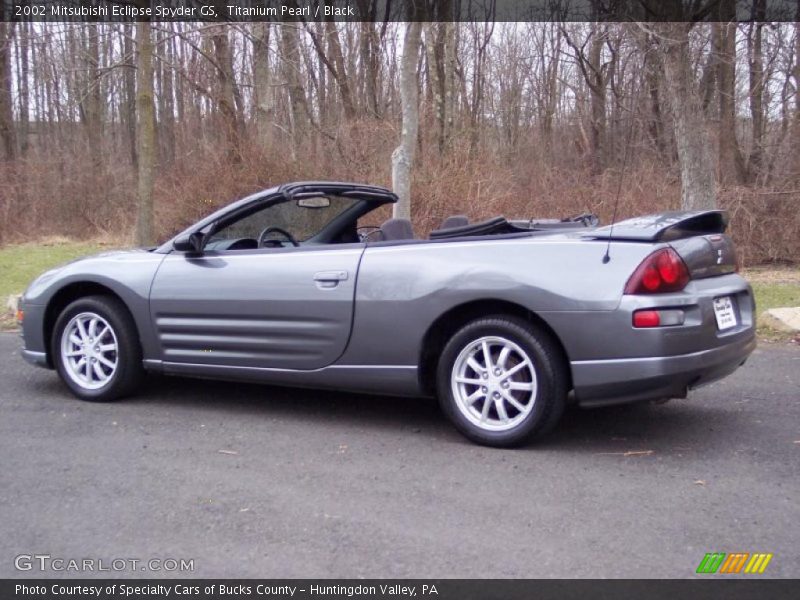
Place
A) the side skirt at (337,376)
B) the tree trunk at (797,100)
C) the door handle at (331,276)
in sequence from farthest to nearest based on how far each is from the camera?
1. the tree trunk at (797,100)
2. the door handle at (331,276)
3. the side skirt at (337,376)

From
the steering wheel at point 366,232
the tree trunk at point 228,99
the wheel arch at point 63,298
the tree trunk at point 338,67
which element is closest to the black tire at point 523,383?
the steering wheel at point 366,232

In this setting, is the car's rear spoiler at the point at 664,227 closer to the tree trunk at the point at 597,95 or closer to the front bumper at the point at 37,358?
the front bumper at the point at 37,358

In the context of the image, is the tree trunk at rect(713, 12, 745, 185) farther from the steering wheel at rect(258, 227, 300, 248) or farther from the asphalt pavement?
the asphalt pavement

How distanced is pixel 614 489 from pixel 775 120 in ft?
57.6

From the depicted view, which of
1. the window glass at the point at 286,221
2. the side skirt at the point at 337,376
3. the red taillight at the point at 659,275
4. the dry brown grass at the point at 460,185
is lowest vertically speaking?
the side skirt at the point at 337,376

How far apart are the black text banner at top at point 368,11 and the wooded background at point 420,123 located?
36 cm

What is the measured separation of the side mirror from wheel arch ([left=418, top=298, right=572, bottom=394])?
179cm

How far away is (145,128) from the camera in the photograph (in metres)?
11.1

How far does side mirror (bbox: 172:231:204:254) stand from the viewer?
5.39 meters

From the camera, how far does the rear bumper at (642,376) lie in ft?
13.5

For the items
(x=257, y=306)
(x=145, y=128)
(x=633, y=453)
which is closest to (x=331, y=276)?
(x=257, y=306)

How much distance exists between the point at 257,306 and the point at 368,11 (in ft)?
67.2

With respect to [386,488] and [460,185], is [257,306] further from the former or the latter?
[460,185]
